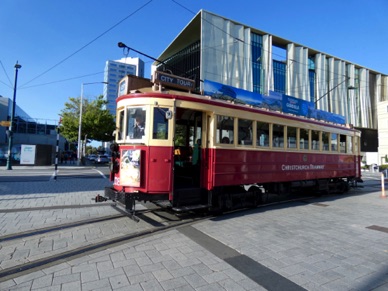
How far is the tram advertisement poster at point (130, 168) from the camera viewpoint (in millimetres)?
6234

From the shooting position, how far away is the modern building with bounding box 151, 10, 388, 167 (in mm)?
36750

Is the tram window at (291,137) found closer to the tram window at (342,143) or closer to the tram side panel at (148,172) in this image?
the tram window at (342,143)

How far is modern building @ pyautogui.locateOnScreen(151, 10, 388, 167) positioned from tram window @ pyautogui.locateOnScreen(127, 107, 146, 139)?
22418 mm

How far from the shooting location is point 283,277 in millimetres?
3871

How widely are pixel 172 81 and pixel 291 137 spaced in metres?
4.81

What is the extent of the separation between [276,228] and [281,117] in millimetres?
3999

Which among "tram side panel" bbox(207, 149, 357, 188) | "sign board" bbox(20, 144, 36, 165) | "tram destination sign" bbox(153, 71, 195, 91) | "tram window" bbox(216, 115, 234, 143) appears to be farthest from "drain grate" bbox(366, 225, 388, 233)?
"sign board" bbox(20, 144, 36, 165)

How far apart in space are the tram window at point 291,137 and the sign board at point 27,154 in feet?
94.4

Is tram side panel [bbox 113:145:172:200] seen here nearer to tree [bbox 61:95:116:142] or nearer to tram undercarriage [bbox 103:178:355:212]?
tram undercarriage [bbox 103:178:355:212]

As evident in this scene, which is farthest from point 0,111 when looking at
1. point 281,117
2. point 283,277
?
point 283,277

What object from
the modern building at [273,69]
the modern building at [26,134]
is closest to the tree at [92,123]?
the modern building at [26,134]

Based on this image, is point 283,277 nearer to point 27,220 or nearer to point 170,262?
point 170,262

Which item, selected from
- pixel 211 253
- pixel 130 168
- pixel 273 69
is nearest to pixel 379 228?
pixel 211 253

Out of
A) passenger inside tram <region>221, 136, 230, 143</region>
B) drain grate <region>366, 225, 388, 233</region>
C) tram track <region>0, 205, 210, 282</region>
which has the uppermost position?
passenger inside tram <region>221, 136, 230, 143</region>
